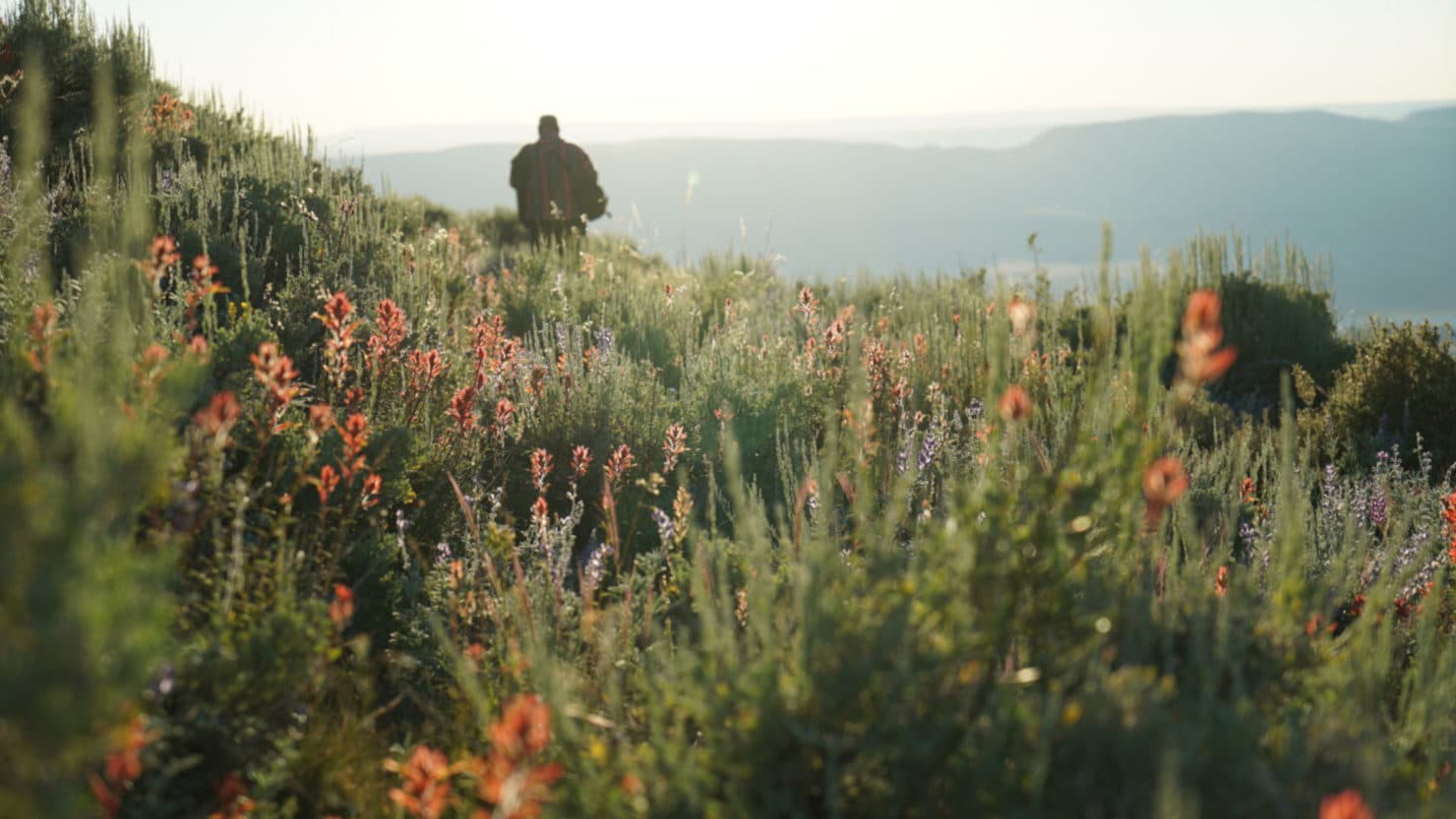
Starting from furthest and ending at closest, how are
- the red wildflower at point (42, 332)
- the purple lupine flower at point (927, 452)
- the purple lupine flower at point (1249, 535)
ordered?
the purple lupine flower at point (1249, 535) → the purple lupine flower at point (927, 452) → the red wildflower at point (42, 332)

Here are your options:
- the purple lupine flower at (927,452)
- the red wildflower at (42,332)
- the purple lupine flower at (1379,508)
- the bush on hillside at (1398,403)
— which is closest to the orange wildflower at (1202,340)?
the purple lupine flower at (927,452)

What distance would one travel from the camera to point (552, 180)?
11.4 meters

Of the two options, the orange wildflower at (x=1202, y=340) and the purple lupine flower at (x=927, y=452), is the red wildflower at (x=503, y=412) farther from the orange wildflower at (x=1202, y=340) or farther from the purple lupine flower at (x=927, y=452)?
the orange wildflower at (x=1202, y=340)

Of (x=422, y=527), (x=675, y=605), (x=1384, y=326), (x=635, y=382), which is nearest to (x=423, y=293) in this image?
(x=635, y=382)

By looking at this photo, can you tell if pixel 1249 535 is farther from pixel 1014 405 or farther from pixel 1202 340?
pixel 1202 340

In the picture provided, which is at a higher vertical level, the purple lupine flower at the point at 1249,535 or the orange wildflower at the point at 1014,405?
the orange wildflower at the point at 1014,405

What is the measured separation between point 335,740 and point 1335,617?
323 centimetres

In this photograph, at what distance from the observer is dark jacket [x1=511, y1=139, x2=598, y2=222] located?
1133cm

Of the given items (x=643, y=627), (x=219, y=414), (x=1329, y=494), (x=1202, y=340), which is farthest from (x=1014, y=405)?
(x=1329, y=494)

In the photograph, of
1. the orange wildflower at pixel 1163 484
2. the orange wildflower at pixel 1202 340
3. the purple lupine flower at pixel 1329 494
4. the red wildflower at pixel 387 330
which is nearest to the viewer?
the orange wildflower at pixel 1202 340

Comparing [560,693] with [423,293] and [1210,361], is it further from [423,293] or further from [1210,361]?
[423,293]

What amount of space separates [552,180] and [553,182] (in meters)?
0.03

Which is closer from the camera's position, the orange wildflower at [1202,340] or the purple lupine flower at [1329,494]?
the orange wildflower at [1202,340]

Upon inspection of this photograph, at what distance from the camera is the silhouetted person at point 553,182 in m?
11.3
